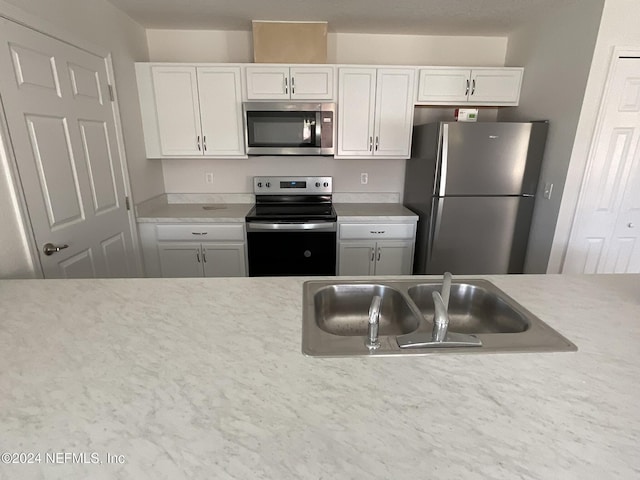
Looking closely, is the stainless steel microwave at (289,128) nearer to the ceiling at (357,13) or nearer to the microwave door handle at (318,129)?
the microwave door handle at (318,129)

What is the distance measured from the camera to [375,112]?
8.82ft

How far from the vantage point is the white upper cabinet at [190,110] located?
2.57m

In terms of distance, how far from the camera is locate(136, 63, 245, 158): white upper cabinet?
2.57 meters

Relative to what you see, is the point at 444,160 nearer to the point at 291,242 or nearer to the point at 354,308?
the point at 291,242

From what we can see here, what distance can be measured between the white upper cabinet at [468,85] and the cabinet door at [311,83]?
74 cm

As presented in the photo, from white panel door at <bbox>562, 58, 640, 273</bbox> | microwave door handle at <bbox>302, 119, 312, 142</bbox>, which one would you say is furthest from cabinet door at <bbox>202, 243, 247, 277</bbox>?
white panel door at <bbox>562, 58, 640, 273</bbox>

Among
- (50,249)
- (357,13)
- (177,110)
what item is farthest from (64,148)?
(357,13)

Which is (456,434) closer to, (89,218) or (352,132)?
(89,218)

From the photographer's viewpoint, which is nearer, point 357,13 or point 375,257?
point 357,13

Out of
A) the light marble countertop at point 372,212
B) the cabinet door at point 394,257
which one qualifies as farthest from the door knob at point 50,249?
the cabinet door at point 394,257

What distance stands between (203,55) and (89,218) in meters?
1.70

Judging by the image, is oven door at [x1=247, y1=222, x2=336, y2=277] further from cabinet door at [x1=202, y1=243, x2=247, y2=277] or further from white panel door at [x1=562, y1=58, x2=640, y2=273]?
white panel door at [x1=562, y1=58, x2=640, y2=273]

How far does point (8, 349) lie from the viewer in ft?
2.84

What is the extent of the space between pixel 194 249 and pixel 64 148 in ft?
3.73
